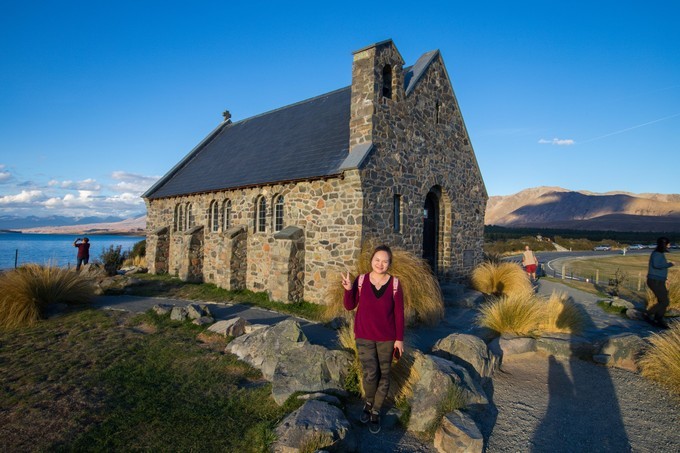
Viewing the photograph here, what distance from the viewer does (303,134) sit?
15141 mm

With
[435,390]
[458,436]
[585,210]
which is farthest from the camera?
[585,210]

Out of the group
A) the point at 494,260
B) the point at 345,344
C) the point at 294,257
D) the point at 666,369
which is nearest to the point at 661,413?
the point at 666,369

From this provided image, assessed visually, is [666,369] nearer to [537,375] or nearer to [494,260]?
[537,375]

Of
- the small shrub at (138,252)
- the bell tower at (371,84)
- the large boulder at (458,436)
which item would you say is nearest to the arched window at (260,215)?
the bell tower at (371,84)

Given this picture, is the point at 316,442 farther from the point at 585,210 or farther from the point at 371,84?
the point at 585,210

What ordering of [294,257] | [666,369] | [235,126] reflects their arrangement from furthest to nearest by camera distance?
[235,126] < [294,257] < [666,369]

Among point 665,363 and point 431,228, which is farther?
point 431,228

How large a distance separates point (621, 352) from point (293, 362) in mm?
6319

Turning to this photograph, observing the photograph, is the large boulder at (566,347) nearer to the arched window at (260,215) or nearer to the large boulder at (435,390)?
the large boulder at (435,390)

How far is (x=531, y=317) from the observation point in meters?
8.07

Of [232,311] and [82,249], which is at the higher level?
[82,249]

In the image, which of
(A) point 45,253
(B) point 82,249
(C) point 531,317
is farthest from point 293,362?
(A) point 45,253

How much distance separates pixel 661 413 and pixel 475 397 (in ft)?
8.84

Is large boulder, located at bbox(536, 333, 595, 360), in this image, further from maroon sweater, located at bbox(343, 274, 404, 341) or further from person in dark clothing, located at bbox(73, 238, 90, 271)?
person in dark clothing, located at bbox(73, 238, 90, 271)
